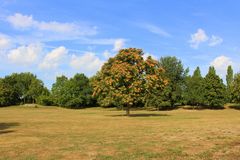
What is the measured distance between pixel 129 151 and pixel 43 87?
4681 inches

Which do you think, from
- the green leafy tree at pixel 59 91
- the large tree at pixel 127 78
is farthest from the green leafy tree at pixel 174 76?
the large tree at pixel 127 78

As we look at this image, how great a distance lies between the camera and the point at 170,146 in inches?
699

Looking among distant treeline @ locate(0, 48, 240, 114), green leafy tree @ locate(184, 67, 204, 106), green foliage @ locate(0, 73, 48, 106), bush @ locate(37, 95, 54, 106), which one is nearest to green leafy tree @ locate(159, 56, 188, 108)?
distant treeline @ locate(0, 48, 240, 114)

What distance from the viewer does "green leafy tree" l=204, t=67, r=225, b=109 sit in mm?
87375

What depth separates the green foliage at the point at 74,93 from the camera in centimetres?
10500

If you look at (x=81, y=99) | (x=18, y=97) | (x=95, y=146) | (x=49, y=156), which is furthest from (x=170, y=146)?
(x=18, y=97)

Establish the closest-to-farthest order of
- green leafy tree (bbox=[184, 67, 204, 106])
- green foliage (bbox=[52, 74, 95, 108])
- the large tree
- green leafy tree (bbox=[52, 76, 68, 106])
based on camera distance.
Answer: the large tree, green leafy tree (bbox=[184, 67, 204, 106]), green foliage (bbox=[52, 74, 95, 108]), green leafy tree (bbox=[52, 76, 68, 106])

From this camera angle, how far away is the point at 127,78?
51.2 metres

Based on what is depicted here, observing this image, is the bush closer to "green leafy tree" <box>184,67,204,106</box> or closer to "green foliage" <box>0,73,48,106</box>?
"green foliage" <box>0,73,48,106</box>

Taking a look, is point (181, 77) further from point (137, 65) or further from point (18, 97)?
point (18, 97)

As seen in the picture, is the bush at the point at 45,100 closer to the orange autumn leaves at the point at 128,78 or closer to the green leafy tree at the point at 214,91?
the green leafy tree at the point at 214,91

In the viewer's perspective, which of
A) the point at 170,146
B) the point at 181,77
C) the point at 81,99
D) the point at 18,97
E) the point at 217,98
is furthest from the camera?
the point at 18,97

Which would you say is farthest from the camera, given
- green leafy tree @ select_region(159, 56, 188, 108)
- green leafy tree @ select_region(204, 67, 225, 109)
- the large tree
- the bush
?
the bush

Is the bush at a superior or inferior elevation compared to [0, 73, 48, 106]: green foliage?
inferior
